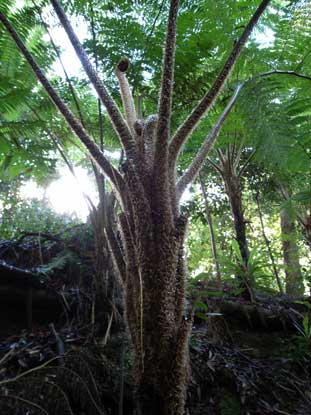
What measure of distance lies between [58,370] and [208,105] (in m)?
0.97

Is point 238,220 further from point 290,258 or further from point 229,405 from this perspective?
point 290,258

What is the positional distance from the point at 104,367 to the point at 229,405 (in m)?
0.58

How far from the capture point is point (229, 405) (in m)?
1.26

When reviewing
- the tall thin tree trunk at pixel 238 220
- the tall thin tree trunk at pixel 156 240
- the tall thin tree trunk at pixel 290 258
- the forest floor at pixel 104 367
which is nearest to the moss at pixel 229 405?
the forest floor at pixel 104 367

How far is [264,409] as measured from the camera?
4.34 feet

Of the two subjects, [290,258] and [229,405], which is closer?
[229,405]

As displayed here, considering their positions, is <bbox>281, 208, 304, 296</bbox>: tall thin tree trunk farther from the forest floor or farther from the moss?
the moss

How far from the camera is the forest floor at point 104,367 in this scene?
84cm

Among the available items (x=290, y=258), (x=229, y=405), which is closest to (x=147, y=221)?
(x=229, y=405)

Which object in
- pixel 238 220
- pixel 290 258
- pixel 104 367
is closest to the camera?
pixel 104 367

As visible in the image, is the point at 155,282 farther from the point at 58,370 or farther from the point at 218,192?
the point at 218,192

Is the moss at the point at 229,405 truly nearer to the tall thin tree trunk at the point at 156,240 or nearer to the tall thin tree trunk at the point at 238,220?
the tall thin tree trunk at the point at 156,240

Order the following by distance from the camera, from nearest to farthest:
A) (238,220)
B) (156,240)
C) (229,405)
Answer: (156,240) → (229,405) → (238,220)

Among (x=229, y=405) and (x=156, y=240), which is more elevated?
(x=156, y=240)
